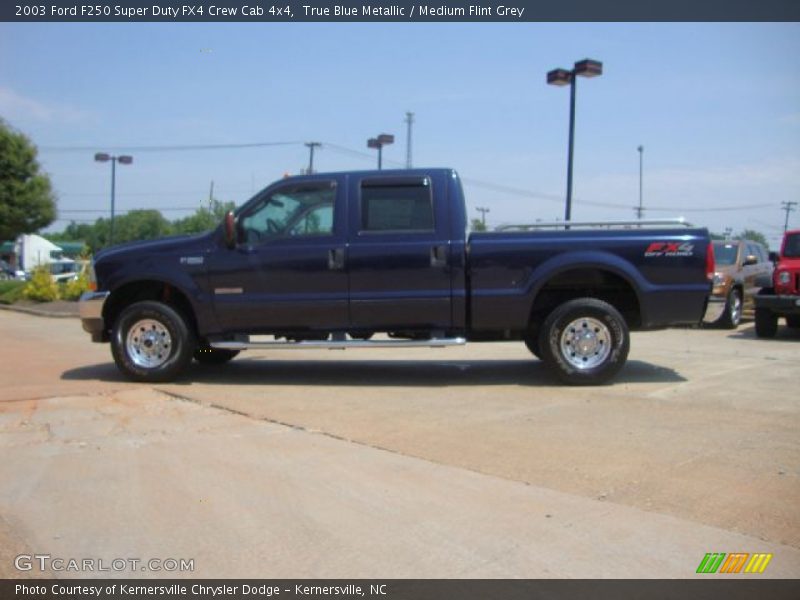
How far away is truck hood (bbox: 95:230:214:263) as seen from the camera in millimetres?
7965

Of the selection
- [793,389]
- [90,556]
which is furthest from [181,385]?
[793,389]

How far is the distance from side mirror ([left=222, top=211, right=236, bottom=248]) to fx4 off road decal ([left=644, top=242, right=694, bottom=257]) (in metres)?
4.32

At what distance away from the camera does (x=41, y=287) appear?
74.6ft

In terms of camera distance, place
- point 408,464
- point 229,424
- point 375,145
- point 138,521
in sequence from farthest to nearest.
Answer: point 375,145 → point 229,424 → point 408,464 → point 138,521

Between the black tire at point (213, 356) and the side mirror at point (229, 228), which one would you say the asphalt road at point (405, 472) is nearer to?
the black tire at point (213, 356)

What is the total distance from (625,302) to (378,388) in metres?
2.86

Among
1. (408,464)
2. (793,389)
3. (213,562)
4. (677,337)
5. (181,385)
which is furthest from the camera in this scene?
(677,337)

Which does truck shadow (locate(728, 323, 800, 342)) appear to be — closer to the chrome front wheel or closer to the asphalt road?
the asphalt road

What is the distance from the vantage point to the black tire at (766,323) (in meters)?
12.4

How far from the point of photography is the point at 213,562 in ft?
11.5

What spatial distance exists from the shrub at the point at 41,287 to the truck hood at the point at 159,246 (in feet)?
53.6

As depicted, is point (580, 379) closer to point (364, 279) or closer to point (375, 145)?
point (364, 279)

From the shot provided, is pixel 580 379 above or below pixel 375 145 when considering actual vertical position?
below
